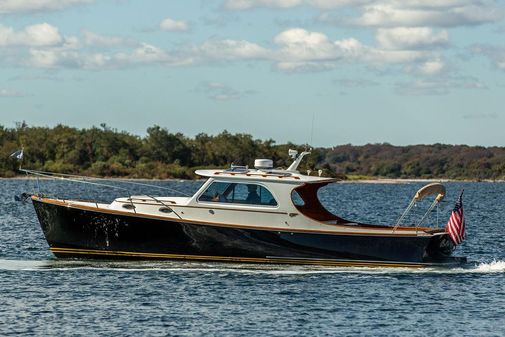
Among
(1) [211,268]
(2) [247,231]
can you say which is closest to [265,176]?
(2) [247,231]

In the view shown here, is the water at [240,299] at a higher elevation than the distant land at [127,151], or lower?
lower

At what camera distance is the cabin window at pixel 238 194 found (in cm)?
3309

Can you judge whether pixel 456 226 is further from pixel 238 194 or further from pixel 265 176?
pixel 238 194

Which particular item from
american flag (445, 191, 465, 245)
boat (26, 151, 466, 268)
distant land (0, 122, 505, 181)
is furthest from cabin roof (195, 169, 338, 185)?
distant land (0, 122, 505, 181)

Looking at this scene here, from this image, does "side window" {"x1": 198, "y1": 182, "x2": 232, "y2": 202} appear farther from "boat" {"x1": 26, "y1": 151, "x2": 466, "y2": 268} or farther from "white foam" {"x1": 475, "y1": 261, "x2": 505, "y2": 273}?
"white foam" {"x1": 475, "y1": 261, "x2": 505, "y2": 273}

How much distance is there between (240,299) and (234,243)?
14.1ft

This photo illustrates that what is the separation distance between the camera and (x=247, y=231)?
3281cm

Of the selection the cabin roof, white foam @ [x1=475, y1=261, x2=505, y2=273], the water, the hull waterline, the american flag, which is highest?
the cabin roof

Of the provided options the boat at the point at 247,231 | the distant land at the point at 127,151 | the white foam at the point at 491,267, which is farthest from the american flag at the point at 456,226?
the distant land at the point at 127,151

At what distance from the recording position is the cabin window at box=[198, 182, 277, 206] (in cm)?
3309

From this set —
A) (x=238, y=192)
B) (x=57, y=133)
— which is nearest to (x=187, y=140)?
(x=57, y=133)

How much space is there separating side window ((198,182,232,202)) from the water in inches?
71.0

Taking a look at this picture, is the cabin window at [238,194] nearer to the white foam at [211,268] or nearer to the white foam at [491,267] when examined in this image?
the white foam at [211,268]

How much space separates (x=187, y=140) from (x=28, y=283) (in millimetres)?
123713
